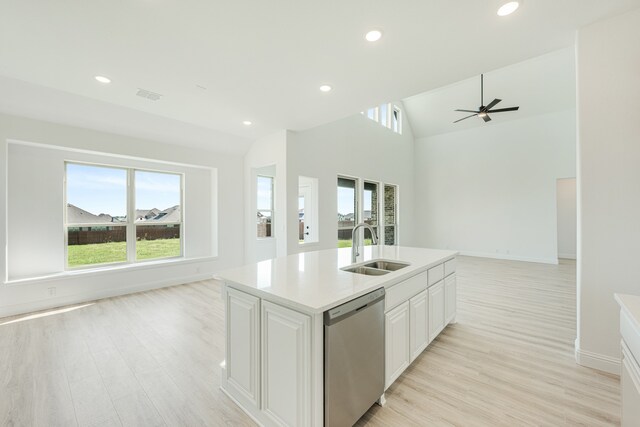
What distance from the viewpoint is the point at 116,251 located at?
4.65 m

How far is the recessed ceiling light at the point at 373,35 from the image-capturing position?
7.26 ft

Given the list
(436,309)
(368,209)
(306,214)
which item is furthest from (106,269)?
(368,209)

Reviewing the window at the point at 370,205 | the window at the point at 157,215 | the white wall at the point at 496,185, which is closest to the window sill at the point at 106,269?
the window at the point at 157,215

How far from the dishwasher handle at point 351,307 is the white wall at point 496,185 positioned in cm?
752

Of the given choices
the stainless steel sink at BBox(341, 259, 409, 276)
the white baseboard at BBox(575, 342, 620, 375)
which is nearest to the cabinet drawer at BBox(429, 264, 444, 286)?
the stainless steel sink at BBox(341, 259, 409, 276)

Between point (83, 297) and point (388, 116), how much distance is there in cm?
808

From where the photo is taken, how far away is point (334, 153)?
19.4ft

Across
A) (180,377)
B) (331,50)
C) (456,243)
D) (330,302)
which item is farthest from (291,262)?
(456,243)

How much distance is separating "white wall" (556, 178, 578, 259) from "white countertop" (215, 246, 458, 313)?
723cm

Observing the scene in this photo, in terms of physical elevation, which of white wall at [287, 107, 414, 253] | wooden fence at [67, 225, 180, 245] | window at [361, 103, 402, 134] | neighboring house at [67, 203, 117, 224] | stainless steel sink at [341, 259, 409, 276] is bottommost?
stainless steel sink at [341, 259, 409, 276]

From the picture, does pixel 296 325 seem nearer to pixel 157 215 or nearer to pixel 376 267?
pixel 376 267

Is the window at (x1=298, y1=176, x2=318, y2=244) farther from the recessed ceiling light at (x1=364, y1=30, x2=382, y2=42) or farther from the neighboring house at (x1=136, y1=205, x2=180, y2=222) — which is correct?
the recessed ceiling light at (x1=364, y1=30, x2=382, y2=42)

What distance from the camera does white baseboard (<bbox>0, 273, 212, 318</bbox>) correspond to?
3496 millimetres

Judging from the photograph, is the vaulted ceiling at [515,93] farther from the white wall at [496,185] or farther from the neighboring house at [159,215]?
the neighboring house at [159,215]
